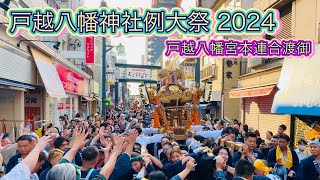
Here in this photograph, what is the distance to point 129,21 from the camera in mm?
9602

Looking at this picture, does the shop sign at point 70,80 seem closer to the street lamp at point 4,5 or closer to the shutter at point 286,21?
the street lamp at point 4,5

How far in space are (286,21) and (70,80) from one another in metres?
13.5

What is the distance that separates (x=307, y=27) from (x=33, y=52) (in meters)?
10.7

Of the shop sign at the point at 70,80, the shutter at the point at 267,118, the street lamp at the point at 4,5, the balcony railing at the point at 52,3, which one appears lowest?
the shutter at the point at 267,118

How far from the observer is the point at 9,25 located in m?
9.80

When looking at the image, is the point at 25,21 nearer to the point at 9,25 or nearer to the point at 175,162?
the point at 9,25

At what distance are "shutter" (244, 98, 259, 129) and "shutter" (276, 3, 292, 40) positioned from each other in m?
3.54

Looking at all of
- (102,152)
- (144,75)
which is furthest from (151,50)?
(102,152)

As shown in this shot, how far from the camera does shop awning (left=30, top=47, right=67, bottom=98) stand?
1371 centimetres

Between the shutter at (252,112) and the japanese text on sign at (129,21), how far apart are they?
652 centimetres

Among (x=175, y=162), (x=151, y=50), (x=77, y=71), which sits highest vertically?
(x=151, y=50)

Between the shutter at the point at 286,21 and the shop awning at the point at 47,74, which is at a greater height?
the shutter at the point at 286,21

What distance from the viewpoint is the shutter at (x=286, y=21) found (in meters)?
12.8

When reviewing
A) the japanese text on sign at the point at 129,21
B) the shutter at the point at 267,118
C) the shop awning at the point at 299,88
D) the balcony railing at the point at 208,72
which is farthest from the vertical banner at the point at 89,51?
the shop awning at the point at 299,88
